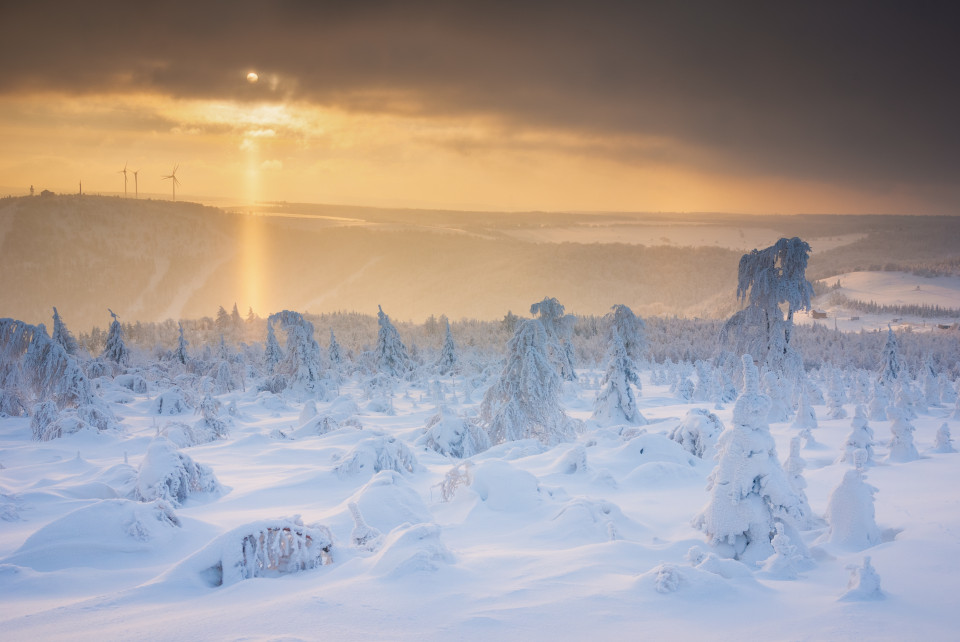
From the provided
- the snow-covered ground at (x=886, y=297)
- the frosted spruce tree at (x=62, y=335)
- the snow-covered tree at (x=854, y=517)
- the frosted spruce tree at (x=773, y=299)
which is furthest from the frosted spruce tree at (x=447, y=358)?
the snow-covered ground at (x=886, y=297)

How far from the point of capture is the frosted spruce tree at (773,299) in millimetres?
18391

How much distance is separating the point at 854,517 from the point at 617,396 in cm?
1368

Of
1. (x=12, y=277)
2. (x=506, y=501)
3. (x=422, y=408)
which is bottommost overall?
(x=422, y=408)

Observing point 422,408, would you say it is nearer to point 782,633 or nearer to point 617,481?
point 617,481

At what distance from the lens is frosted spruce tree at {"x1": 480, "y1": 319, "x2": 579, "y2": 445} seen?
17828mm

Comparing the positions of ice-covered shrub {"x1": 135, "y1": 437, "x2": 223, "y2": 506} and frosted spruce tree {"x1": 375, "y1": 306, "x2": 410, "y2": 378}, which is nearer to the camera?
ice-covered shrub {"x1": 135, "y1": 437, "x2": 223, "y2": 506}

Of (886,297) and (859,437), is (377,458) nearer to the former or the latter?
(859,437)

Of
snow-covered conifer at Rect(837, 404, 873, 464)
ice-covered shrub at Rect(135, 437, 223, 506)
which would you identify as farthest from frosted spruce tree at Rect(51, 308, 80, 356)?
snow-covered conifer at Rect(837, 404, 873, 464)

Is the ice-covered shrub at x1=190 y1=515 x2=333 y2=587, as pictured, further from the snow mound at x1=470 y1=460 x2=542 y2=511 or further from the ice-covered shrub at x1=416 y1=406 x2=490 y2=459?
the ice-covered shrub at x1=416 y1=406 x2=490 y2=459

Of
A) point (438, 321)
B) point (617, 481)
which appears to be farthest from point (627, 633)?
point (438, 321)

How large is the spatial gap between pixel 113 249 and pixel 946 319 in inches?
5069

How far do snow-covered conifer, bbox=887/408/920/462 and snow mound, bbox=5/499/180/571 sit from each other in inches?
573

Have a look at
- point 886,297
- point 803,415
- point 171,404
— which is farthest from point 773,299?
point 886,297

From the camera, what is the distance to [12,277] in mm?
100312
